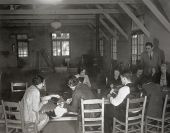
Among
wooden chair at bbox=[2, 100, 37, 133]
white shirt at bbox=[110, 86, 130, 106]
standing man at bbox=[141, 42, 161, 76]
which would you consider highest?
standing man at bbox=[141, 42, 161, 76]

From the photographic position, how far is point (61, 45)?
18.3 metres

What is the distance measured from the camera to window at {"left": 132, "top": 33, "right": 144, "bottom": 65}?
9.52m

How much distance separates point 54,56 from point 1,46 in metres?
3.90

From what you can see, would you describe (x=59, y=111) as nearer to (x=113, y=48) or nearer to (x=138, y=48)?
(x=138, y=48)

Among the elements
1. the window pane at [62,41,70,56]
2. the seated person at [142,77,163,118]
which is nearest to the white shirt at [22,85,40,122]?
the seated person at [142,77,163,118]

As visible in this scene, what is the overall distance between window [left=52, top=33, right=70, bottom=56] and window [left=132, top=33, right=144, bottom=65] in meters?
8.58

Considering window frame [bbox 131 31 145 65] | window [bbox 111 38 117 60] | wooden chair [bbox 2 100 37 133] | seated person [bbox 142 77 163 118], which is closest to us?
wooden chair [bbox 2 100 37 133]

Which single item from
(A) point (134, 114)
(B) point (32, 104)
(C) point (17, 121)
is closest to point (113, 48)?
(A) point (134, 114)

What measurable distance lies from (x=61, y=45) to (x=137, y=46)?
9299 mm

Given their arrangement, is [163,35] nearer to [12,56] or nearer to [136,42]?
[136,42]

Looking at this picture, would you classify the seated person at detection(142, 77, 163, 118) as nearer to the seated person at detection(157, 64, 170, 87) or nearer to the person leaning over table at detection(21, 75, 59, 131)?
the seated person at detection(157, 64, 170, 87)

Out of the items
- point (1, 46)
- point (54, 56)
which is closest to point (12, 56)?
point (1, 46)

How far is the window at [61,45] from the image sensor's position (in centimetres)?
1822

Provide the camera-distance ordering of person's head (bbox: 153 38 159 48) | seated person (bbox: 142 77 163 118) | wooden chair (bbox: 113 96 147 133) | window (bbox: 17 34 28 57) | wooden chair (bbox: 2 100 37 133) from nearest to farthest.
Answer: wooden chair (bbox: 2 100 37 133), wooden chair (bbox: 113 96 147 133), seated person (bbox: 142 77 163 118), person's head (bbox: 153 38 159 48), window (bbox: 17 34 28 57)
